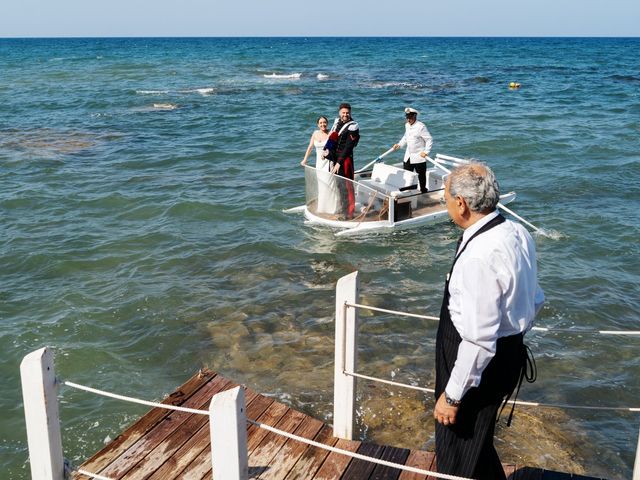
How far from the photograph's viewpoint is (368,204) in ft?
41.0

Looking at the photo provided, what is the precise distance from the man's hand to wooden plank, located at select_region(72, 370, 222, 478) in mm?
2836

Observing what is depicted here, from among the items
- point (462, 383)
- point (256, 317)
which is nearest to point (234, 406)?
point (462, 383)

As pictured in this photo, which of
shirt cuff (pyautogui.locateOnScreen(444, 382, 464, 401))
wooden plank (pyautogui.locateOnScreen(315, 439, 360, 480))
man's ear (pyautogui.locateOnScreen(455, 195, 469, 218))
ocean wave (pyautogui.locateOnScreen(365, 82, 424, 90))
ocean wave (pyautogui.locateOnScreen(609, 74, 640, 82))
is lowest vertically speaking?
wooden plank (pyautogui.locateOnScreen(315, 439, 360, 480))

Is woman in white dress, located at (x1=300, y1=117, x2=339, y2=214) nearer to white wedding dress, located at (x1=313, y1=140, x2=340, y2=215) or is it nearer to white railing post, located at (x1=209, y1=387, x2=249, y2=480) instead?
white wedding dress, located at (x1=313, y1=140, x2=340, y2=215)

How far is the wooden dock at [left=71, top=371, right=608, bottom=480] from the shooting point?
464 centimetres

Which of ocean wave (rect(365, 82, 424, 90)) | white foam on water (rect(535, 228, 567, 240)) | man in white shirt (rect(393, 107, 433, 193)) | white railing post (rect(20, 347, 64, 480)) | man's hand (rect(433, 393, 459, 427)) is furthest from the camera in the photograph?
ocean wave (rect(365, 82, 424, 90))

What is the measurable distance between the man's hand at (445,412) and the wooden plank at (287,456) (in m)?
1.76

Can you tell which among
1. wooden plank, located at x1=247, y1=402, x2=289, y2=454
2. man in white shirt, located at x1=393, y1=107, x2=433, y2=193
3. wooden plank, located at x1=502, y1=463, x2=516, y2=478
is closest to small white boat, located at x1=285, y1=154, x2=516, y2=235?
man in white shirt, located at x1=393, y1=107, x2=433, y2=193

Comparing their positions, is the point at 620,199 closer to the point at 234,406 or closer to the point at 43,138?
the point at 234,406

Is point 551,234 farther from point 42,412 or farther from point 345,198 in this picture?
point 42,412

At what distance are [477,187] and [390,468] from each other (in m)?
2.41

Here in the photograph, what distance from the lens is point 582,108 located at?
98.8 ft

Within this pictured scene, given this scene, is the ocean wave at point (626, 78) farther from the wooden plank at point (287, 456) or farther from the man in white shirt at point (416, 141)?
the wooden plank at point (287, 456)

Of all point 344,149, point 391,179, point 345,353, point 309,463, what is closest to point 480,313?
point 345,353
